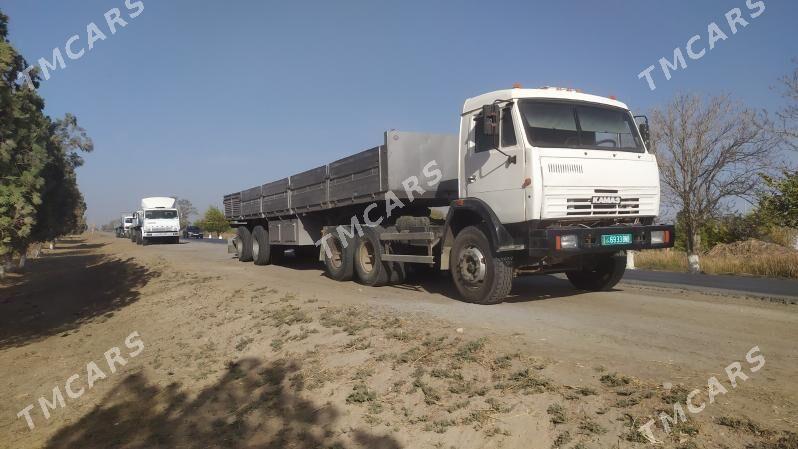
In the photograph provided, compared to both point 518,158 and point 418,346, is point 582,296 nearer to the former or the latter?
point 518,158

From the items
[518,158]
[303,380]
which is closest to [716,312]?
[518,158]

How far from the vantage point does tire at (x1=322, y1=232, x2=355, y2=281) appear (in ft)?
35.4

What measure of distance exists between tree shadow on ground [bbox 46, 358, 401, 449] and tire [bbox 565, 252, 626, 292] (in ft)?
17.1

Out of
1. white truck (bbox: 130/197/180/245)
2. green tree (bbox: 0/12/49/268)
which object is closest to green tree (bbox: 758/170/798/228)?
green tree (bbox: 0/12/49/268)

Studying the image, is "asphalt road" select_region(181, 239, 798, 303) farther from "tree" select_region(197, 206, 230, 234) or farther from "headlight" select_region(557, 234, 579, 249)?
"tree" select_region(197, 206, 230, 234)

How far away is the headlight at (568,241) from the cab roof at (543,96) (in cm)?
206

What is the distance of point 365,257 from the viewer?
10.4 metres

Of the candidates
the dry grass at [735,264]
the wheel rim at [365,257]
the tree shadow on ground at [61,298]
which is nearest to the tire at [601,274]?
the wheel rim at [365,257]

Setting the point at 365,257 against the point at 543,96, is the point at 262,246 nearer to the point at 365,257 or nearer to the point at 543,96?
the point at 365,257

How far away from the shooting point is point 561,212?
6680 mm

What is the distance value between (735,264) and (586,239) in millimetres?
10221

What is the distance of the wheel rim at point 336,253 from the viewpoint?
11258 millimetres

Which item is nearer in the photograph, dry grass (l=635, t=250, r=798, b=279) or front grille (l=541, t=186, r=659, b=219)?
front grille (l=541, t=186, r=659, b=219)

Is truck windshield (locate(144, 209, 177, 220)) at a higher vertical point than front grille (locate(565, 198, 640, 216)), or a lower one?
higher
